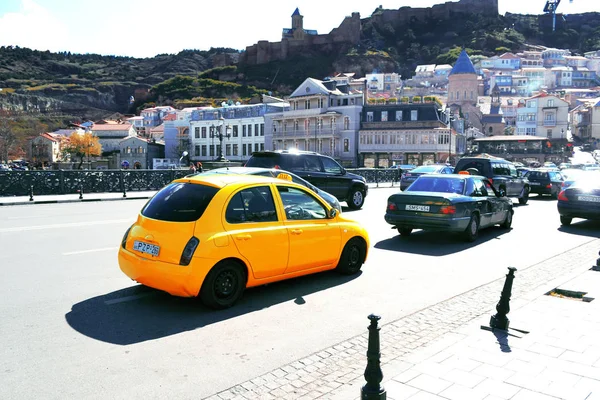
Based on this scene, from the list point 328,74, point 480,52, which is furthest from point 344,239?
point 480,52

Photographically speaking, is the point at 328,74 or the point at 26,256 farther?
the point at 328,74

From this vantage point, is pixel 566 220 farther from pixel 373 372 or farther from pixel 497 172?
pixel 373 372

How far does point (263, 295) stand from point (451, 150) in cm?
6374

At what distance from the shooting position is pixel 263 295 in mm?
6508

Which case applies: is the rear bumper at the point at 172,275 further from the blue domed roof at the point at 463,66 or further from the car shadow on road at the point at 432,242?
the blue domed roof at the point at 463,66

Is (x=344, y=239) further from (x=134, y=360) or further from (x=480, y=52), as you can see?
(x=480, y=52)

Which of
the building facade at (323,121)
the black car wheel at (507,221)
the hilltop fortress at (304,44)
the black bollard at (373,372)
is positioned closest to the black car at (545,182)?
the black car wheel at (507,221)

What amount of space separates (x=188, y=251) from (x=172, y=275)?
1.08ft

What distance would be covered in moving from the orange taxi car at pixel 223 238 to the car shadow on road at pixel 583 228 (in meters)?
9.00

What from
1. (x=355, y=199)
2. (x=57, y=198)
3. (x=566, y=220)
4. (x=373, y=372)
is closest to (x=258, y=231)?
(x=373, y=372)

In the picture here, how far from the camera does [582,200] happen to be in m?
13.4

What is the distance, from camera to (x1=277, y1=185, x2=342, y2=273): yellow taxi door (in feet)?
21.5

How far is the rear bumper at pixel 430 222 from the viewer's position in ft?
33.7

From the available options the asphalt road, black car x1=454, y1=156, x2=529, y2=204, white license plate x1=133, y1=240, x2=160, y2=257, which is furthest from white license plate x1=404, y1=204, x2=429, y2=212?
black car x1=454, y1=156, x2=529, y2=204
